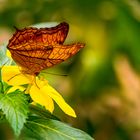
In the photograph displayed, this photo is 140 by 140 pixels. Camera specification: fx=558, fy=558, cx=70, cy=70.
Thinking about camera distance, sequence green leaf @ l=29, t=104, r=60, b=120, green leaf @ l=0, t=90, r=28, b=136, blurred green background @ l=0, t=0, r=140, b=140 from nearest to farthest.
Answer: green leaf @ l=0, t=90, r=28, b=136, green leaf @ l=29, t=104, r=60, b=120, blurred green background @ l=0, t=0, r=140, b=140

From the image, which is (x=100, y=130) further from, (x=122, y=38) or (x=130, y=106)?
(x=122, y=38)

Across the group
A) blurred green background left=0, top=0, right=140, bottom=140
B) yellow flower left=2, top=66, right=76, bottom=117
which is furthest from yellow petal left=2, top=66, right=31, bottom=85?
blurred green background left=0, top=0, right=140, bottom=140

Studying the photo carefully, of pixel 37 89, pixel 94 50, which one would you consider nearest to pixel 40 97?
pixel 37 89

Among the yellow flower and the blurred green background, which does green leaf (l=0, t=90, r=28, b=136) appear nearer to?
the yellow flower

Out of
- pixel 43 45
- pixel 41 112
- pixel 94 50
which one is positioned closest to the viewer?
pixel 43 45

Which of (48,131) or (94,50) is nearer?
(48,131)

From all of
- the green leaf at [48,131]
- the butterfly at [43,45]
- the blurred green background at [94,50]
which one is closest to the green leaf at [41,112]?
the green leaf at [48,131]

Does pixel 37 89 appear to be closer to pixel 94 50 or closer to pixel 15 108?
pixel 15 108
